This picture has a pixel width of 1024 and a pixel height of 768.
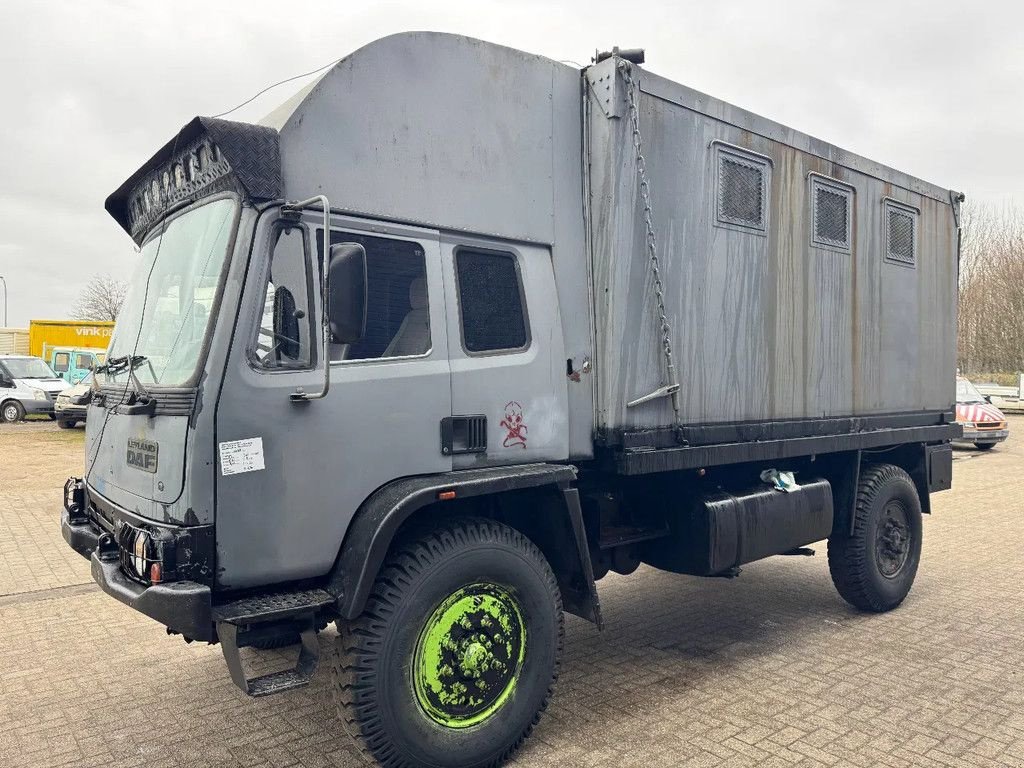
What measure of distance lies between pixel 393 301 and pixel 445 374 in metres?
0.41

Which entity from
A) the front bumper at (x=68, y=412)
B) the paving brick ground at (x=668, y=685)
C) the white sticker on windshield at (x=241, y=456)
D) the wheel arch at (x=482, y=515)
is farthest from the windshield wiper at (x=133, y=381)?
the front bumper at (x=68, y=412)

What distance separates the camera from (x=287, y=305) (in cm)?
343

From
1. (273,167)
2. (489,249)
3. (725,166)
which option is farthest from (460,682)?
(725,166)

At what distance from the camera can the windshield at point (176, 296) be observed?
3.46 m

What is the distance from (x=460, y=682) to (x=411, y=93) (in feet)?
Answer: 8.91

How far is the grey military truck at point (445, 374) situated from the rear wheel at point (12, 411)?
2121cm

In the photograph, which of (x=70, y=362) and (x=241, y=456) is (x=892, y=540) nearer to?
(x=241, y=456)

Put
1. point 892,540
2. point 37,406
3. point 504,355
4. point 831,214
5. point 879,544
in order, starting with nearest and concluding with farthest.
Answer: point 504,355
point 831,214
point 879,544
point 892,540
point 37,406

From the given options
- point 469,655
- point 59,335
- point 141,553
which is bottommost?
point 469,655

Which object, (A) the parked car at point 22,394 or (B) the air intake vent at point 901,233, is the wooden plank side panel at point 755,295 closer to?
(B) the air intake vent at point 901,233

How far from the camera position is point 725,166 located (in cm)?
509

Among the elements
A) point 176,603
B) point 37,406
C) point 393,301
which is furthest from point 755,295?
point 37,406

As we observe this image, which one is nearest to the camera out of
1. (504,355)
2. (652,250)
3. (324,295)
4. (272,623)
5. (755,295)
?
(324,295)

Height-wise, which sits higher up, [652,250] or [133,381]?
[652,250]
